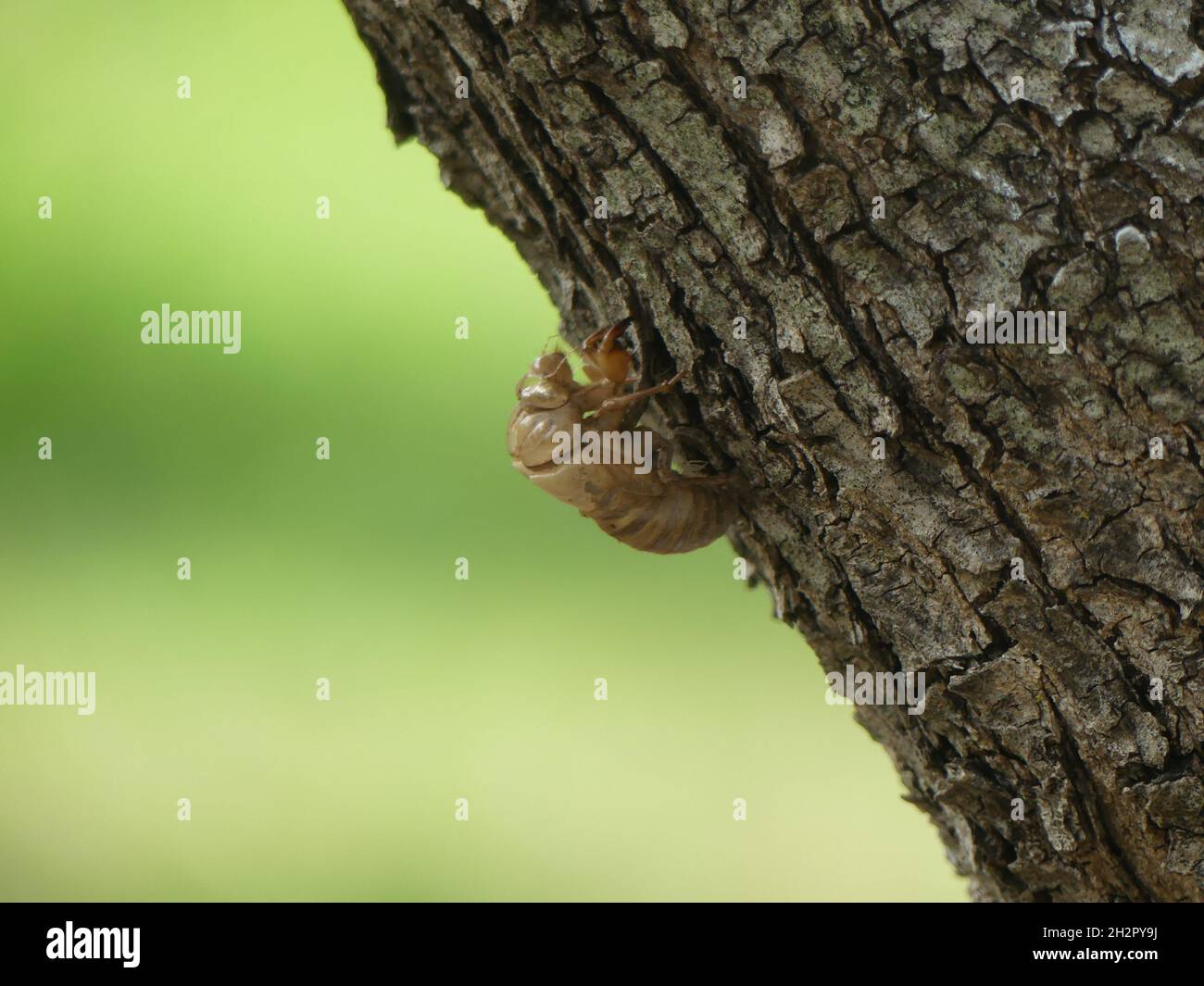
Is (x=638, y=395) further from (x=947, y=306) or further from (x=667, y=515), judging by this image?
(x=947, y=306)

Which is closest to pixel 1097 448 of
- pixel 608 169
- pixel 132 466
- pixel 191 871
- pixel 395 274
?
pixel 608 169

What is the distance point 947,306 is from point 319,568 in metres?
4.75

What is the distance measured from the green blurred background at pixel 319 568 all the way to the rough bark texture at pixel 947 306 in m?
3.42

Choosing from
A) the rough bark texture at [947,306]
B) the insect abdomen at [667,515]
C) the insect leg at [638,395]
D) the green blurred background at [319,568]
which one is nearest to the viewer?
the rough bark texture at [947,306]

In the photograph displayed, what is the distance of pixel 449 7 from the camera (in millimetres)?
1900

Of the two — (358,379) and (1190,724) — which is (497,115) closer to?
(1190,724)

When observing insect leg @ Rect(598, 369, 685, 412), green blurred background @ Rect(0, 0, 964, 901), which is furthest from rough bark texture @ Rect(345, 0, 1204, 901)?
green blurred background @ Rect(0, 0, 964, 901)

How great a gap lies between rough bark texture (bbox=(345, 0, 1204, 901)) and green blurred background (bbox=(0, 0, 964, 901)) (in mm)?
3420

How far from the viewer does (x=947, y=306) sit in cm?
178

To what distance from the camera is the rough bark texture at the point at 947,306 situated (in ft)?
5.53

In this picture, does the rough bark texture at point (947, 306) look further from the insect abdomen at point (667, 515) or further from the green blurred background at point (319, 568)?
the green blurred background at point (319, 568)

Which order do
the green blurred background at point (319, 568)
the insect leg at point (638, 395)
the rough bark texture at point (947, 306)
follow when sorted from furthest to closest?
the green blurred background at point (319, 568) < the insect leg at point (638, 395) < the rough bark texture at point (947, 306)

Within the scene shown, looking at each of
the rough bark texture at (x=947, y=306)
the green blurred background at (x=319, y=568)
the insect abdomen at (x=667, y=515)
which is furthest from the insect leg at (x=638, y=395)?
the green blurred background at (x=319, y=568)

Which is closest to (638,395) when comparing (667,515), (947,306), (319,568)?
(667,515)
